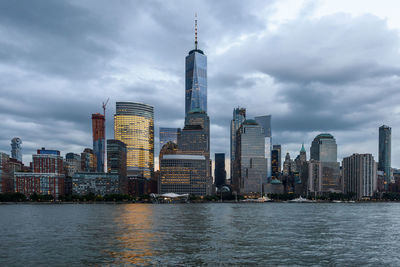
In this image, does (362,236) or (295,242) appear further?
(362,236)

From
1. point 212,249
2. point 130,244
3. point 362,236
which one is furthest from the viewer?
point 362,236

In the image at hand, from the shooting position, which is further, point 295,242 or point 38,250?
point 295,242

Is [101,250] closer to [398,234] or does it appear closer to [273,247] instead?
[273,247]

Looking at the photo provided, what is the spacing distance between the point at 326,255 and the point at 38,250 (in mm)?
49895

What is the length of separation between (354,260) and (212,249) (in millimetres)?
Answer: 22897

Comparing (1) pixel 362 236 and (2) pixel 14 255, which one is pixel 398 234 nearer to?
(1) pixel 362 236

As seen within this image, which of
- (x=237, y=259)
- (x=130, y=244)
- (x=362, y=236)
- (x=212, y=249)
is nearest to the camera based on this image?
(x=237, y=259)

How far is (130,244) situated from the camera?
216 feet

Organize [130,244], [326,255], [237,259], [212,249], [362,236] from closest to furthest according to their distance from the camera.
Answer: [237,259] → [326,255] → [212,249] → [130,244] → [362,236]

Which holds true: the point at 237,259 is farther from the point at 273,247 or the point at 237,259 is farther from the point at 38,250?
the point at 38,250

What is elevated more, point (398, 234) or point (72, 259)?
point (72, 259)

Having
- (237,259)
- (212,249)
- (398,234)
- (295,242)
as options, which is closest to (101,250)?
(212,249)

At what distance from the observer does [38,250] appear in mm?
61406

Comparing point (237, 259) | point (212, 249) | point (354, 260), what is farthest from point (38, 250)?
point (354, 260)
